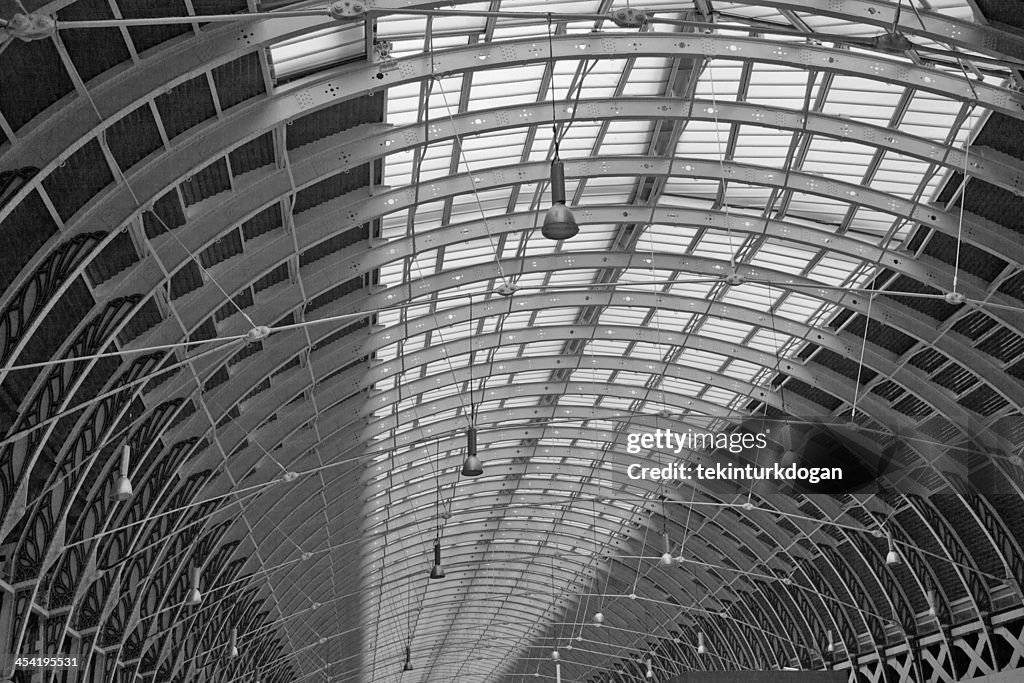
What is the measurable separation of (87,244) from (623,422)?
31582 mm

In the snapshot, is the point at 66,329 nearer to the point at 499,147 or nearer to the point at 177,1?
the point at 177,1

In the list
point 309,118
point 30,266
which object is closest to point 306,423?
point 309,118

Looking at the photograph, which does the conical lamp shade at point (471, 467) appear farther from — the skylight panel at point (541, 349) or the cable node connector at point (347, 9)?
the skylight panel at point (541, 349)

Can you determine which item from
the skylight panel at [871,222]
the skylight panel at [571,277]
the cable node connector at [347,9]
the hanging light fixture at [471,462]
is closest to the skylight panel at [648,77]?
the skylight panel at [871,222]

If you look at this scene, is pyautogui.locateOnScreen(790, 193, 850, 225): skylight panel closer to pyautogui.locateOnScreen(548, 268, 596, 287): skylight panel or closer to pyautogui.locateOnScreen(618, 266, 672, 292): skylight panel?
pyautogui.locateOnScreen(618, 266, 672, 292): skylight panel

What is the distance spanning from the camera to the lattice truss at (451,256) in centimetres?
2059

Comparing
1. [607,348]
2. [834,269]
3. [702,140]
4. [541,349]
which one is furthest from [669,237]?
[541,349]

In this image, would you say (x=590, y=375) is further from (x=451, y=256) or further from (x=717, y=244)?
(x=451, y=256)

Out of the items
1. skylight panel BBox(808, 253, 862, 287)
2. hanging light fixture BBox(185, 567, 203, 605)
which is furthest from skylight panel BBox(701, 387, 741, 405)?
hanging light fixture BBox(185, 567, 203, 605)

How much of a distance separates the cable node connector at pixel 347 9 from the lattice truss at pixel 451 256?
0.17 metres

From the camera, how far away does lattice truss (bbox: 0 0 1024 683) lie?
2059cm

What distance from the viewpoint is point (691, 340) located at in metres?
42.1

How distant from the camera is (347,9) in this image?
17.9 metres

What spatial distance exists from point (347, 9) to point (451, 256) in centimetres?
1692
